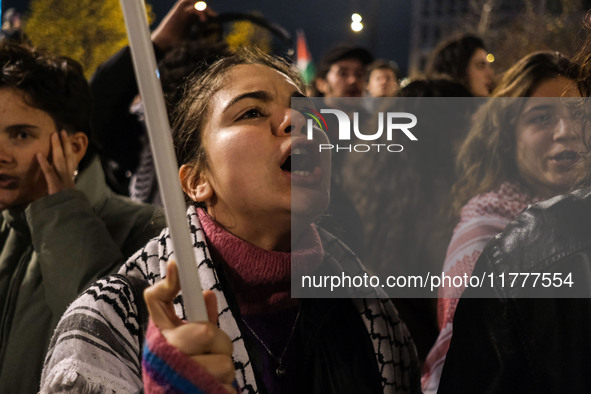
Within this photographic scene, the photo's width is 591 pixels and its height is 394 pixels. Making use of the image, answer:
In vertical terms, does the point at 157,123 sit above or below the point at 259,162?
below

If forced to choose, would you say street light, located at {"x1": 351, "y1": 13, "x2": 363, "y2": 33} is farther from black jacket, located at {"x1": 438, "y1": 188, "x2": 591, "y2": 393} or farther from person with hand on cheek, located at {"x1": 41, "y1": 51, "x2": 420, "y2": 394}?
black jacket, located at {"x1": 438, "y1": 188, "x2": 591, "y2": 393}

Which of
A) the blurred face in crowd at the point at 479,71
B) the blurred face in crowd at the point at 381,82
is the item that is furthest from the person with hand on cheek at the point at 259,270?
the blurred face in crowd at the point at 381,82

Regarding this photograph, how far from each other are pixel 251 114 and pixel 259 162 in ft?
0.45

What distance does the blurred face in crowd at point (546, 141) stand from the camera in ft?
6.54

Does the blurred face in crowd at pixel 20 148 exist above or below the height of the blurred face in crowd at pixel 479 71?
below

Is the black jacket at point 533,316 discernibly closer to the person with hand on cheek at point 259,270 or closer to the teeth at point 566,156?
the person with hand on cheek at point 259,270

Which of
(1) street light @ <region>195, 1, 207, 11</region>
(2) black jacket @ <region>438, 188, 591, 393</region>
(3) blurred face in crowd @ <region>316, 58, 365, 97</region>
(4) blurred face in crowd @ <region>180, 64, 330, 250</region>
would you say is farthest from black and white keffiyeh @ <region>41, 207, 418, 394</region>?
(3) blurred face in crowd @ <region>316, 58, 365, 97</region>

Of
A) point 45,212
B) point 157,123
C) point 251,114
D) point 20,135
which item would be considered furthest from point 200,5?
point 157,123

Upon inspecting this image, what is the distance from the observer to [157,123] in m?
0.83

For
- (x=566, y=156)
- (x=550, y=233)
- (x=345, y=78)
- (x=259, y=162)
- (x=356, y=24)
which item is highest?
(x=345, y=78)

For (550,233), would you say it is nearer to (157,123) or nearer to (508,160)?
(157,123)

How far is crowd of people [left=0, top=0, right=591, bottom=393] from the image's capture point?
1206mm

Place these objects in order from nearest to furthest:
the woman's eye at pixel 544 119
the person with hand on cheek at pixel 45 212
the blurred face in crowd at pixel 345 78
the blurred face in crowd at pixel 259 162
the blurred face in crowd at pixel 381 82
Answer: the blurred face in crowd at pixel 259 162
the person with hand on cheek at pixel 45 212
the woman's eye at pixel 544 119
the blurred face in crowd at pixel 345 78
the blurred face in crowd at pixel 381 82

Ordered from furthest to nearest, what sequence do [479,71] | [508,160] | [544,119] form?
[479,71] → [508,160] → [544,119]
